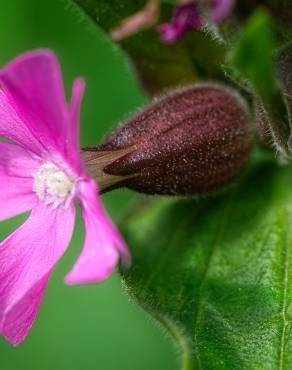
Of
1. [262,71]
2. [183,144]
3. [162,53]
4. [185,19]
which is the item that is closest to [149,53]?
[162,53]

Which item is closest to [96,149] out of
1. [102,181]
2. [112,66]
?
[102,181]

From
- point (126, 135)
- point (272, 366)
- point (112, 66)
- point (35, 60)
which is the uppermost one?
point (35, 60)

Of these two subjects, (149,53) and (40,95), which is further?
(149,53)

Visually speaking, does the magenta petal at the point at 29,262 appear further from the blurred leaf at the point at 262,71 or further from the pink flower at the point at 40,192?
the blurred leaf at the point at 262,71

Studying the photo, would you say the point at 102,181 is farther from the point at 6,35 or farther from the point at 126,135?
the point at 6,35

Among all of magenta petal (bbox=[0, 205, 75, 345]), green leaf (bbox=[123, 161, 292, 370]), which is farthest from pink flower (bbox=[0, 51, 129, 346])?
green leaf (bbox=[123, 161, 292, 370])

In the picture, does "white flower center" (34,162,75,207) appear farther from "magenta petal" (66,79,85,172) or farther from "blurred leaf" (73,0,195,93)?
"blurred leaf" (73,0,195,93)

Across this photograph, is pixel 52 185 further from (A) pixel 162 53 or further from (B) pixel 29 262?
(A) pixel 162 53
